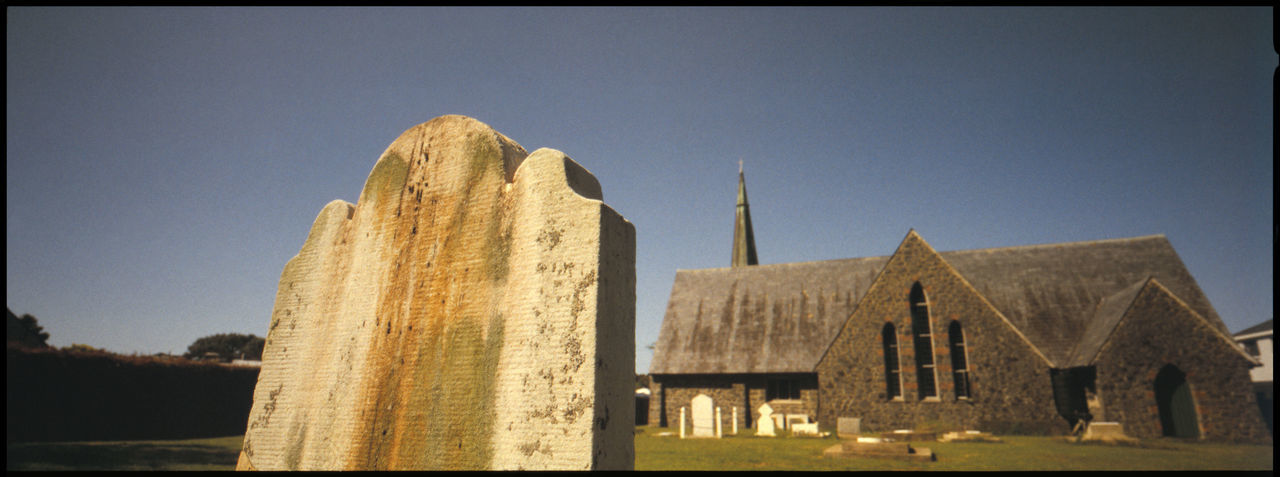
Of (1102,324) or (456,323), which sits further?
(1102,324)

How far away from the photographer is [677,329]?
27.2 metres

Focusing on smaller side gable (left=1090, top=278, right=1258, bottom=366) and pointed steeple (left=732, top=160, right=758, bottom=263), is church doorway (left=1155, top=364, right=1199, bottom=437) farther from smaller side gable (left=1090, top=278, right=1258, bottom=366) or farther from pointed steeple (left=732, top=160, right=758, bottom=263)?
pointed steeple (left=732, top=160, right=758, bottom=263)

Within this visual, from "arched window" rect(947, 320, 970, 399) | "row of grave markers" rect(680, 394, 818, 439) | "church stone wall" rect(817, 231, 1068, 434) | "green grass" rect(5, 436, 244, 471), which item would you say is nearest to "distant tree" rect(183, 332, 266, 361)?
"green grass" rect(5, 436, 244, 471)

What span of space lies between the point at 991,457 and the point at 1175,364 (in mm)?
8700

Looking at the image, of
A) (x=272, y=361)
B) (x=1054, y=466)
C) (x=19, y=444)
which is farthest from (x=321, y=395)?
(x=19, y=444)

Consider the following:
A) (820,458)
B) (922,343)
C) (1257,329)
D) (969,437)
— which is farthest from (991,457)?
(1257,329)

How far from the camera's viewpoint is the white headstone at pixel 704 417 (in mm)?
20250

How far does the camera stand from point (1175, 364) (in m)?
16.6

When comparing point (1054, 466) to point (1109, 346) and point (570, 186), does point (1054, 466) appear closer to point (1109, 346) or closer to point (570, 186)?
point (1109, 346)

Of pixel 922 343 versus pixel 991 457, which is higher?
pixel 922 343

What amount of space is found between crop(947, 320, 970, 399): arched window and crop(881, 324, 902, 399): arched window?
170 centimetres

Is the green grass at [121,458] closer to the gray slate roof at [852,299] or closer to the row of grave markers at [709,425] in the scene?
the row of grave markers at [709,425]

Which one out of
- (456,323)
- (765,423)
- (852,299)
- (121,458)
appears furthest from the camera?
(852,299)

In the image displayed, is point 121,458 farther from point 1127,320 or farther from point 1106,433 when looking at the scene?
point 1127,320
